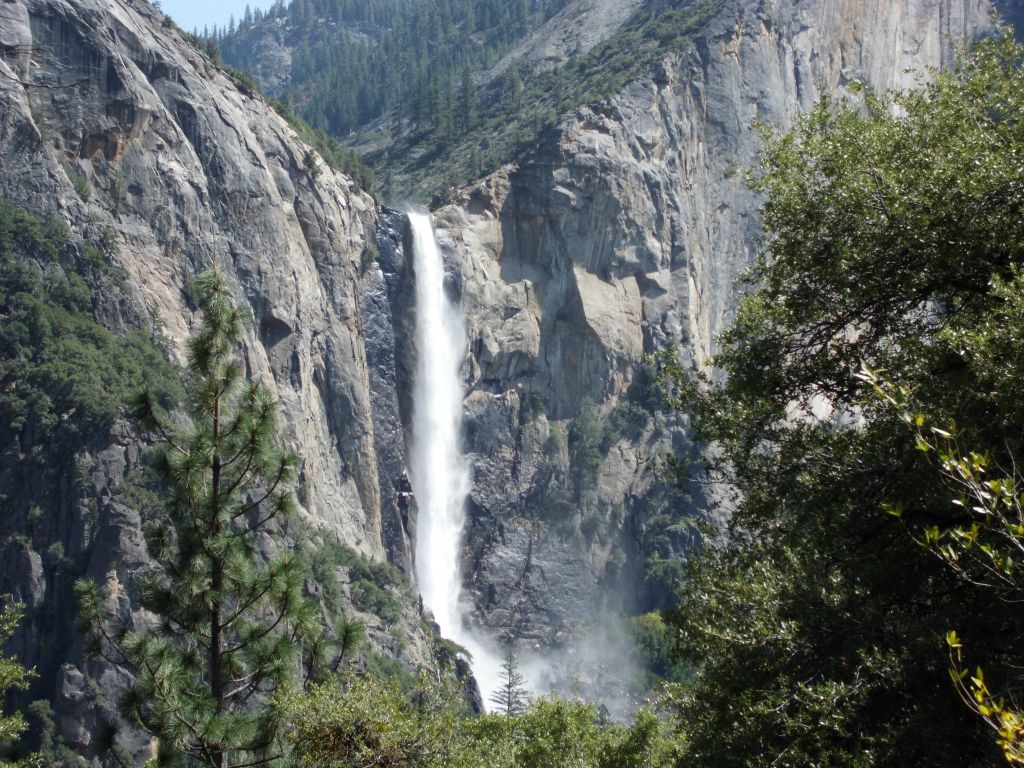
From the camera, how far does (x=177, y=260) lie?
6006 cm

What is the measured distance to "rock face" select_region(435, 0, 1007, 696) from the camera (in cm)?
7769

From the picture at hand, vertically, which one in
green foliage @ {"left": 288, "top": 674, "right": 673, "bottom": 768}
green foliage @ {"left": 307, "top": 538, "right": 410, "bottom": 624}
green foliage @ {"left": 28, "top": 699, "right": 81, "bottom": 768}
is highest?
green foliage @ {"left": 307, "top": 538, "right": 410, "bottom": 624}

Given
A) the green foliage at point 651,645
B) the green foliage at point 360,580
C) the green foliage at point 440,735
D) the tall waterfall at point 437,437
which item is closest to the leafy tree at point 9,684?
the green foliage at point 440,735

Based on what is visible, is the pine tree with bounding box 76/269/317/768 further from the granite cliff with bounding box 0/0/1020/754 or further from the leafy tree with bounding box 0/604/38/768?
the granite cliff with bounding box 0/0/1020/754

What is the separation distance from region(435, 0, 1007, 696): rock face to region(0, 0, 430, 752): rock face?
773 cm

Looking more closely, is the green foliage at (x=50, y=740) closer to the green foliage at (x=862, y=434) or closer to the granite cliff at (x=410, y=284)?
the granite cliff at (x=410, y=284)

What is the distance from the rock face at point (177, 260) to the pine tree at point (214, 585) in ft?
115

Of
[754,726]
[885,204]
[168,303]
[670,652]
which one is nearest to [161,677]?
[670,652]

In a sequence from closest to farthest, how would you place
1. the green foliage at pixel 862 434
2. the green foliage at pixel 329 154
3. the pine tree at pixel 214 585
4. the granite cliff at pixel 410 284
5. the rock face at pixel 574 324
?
the green foliage at pixel 862 434
the pine tree at pixel 214 585
the granite cliff at pixel 410 284
the green foliage at pixel 329 154
the rock face at pixel 574 324

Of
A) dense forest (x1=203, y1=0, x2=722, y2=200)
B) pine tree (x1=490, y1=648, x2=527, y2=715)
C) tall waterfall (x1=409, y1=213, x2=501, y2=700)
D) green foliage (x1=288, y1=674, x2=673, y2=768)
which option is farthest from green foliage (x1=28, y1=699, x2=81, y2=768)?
dense forest (x1=203, y1=0, x2=722, y2=200)

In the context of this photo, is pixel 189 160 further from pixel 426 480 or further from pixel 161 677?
pixel 161 677

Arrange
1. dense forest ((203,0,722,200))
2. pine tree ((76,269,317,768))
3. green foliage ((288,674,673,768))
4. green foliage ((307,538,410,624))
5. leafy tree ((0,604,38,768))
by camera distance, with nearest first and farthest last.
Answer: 1. pine tree ((76,269,317,768))
2. green foliage ((288,674,673,768))
3. leafy tree ((0,604,38,768))
4. green foliage ((307,538,410,624))
5. dense forest ((203,0,722,200))

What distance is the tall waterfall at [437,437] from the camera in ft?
247

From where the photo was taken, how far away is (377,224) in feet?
251
